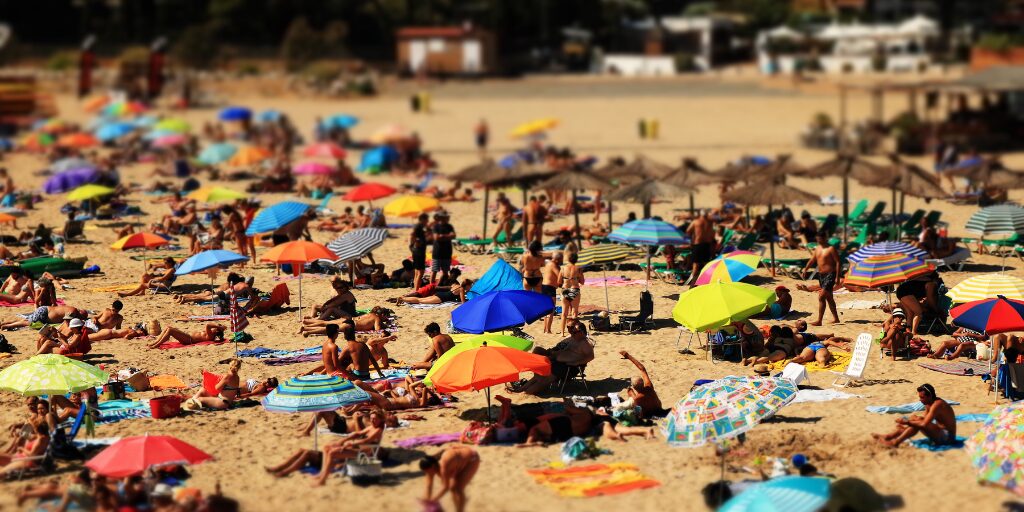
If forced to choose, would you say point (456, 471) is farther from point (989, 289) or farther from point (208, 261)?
point (208, 261)

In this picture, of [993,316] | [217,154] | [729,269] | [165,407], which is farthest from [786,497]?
[217,154]

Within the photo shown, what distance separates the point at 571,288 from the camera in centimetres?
1764

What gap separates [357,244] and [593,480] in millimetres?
8458

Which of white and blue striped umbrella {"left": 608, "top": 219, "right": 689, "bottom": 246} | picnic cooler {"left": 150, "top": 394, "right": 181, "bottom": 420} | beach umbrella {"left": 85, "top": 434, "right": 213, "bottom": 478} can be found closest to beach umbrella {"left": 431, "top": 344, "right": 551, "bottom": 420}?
beach umbrella {"left": 85, "top": 434, "right": 213, "bottom": 478}

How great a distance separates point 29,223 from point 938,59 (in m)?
54.1

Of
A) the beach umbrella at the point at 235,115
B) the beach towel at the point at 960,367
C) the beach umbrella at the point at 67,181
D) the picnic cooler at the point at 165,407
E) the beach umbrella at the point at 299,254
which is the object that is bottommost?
the beach umbrella at the point at 235,115

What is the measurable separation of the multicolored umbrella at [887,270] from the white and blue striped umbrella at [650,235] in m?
2.89

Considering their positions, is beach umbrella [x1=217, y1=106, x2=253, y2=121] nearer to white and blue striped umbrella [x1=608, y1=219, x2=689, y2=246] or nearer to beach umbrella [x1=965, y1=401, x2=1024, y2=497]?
white and blue striped umbrella [x1=608, y1=219, x2=689, y2=246]

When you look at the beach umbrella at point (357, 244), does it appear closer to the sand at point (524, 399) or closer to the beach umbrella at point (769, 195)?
the sand at point (524, 399)

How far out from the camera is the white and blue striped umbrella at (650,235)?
19141 millimetres

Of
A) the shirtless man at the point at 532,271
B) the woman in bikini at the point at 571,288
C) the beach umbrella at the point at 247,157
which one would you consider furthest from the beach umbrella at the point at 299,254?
the beach umbrella at the point at 247,157

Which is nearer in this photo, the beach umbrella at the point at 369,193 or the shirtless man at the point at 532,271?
the shirtless man at the point at 532,271

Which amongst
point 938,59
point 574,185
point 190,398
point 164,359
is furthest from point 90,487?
point 938,59

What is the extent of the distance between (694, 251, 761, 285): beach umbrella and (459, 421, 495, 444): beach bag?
5051mm
